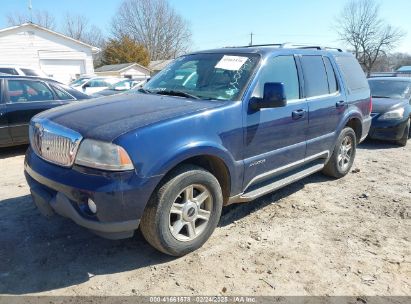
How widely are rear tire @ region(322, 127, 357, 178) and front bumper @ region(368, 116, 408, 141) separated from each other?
2.74 m

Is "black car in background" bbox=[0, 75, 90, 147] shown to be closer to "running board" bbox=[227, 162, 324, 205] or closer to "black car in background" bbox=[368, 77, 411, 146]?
"running board" bbox=[227, 162, 324, 205]

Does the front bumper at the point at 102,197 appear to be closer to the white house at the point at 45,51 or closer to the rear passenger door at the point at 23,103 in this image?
the rear passenger door at the point at 23,103

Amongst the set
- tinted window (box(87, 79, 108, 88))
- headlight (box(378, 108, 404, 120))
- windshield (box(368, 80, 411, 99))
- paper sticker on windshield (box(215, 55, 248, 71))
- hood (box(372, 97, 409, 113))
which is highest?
paper sticker on windshield (box(215, 55, 248, 71))

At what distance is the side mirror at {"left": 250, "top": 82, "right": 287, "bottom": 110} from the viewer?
3.52 meters

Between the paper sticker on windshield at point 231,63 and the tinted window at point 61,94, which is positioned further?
the tinted window at point 61,94

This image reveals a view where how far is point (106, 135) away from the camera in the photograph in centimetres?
279

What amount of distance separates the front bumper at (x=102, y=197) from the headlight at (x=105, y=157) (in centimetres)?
5

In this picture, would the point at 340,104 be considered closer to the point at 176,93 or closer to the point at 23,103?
the point at 176,93

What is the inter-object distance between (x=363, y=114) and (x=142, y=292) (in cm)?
449

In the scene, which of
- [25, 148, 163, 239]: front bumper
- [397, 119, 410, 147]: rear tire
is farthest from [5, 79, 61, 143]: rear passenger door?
[397, 119, 410, 147]: rear tire

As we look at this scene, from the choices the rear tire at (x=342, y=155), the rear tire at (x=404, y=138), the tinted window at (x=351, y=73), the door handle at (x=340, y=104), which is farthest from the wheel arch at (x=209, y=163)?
the rear tire at (x=404, y=138)

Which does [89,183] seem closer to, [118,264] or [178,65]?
[118,264]

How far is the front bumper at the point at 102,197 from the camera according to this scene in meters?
2.72

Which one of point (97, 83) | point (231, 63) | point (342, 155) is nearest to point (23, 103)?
point (231, 63)
